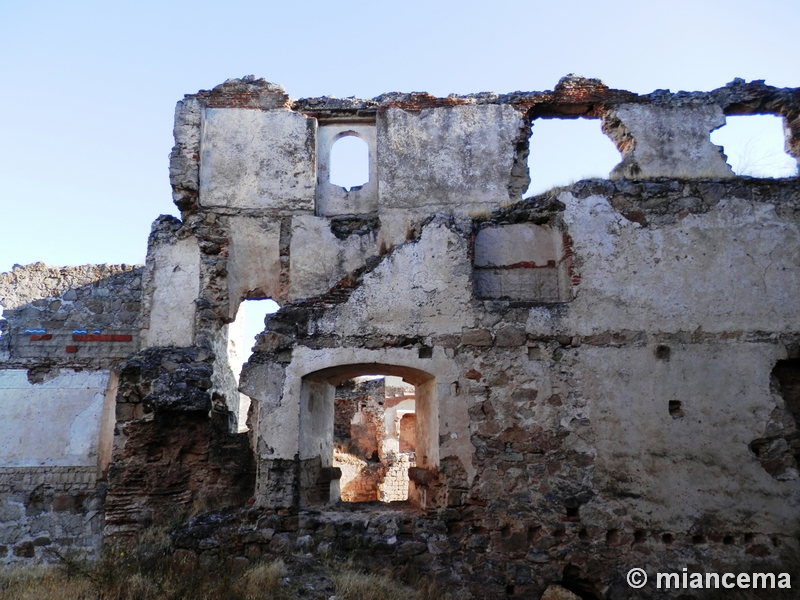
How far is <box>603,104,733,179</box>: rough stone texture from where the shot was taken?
1098cm

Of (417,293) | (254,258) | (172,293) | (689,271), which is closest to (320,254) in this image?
(254,258)

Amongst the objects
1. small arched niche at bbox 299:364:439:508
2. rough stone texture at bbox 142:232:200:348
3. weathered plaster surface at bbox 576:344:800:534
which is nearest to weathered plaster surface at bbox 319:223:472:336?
small arched niche at bbox 299:364:439:508

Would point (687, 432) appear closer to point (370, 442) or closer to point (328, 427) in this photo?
point (328, 427)

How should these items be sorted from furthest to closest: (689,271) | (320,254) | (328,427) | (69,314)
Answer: (69,314), (320,254), (328,427), (689,271)

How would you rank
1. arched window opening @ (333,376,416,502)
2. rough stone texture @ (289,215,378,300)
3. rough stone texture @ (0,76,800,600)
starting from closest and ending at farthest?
rough stone texture @ (0,76,800,600), rough stone texture @ (289,215,378,300), arched window opening @ (333,376,416,502)

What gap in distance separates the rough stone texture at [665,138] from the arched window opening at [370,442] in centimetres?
660

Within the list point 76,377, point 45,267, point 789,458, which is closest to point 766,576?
point 789,458

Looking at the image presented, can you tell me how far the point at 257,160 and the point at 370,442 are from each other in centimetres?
653

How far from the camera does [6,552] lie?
9.61m

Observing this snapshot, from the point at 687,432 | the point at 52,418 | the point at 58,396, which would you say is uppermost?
the point at 58,396

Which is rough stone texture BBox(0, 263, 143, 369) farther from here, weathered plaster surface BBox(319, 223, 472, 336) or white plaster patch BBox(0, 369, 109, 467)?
weathered plaster surface BBox(319, 223, 472, 336)

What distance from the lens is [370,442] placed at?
13.7m

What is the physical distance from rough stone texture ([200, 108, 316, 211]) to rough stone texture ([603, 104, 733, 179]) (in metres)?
5.57

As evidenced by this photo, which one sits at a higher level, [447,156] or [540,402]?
[447,156]
